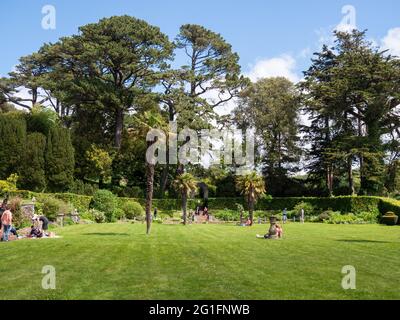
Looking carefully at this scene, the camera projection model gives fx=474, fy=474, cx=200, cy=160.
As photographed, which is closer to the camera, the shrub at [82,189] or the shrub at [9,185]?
the shrub at [9,185]

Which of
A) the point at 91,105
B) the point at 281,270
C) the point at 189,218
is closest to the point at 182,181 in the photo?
Result: the point at 189,218

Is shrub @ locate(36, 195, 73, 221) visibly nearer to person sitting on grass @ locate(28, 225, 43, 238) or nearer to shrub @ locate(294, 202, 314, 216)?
person sitting on grass @ locate(28, 225, 43, 238)

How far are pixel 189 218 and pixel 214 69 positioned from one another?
22196 mm

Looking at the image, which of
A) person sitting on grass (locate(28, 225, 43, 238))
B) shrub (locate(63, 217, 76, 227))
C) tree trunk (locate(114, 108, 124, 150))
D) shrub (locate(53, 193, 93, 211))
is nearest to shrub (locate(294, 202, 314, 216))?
shrub (locate(53, 193, 93, 211))

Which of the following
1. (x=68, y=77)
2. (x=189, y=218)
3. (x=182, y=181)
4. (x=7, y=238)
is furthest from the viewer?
(x=68, y=77)

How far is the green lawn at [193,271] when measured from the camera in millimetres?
10055

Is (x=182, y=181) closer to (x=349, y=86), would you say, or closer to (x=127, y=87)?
(x=127, y=87)

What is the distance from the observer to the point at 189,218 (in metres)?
52.8

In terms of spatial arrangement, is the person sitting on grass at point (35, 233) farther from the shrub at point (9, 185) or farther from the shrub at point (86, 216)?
the shrub at point (86, 216)

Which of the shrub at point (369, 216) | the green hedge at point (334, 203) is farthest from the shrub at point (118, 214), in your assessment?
the shrub at point (369, 216)

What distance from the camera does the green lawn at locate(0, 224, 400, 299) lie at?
10.1 meters

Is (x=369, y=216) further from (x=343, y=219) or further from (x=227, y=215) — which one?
(x=227, y=215)

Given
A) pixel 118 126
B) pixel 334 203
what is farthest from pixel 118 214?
pixel 334 203

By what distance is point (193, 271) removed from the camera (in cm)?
1260
